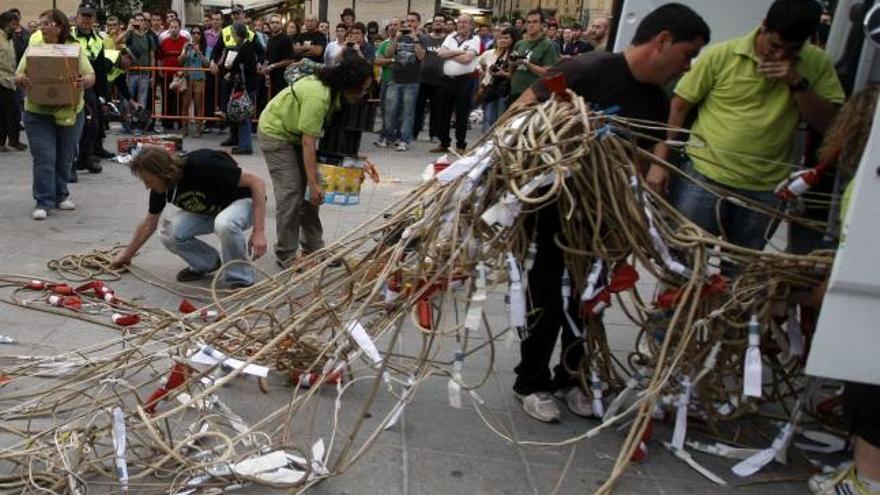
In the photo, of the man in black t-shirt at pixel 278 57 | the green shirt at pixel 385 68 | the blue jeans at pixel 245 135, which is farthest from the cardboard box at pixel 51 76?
the green shirt at pixel 385 68

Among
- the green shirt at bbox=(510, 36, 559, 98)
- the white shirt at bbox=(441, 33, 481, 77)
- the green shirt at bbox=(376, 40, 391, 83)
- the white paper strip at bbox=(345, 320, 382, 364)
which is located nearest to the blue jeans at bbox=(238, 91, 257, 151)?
the green shirt at bbox=(376, 40, 391, 83)

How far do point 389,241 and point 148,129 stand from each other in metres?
10.7

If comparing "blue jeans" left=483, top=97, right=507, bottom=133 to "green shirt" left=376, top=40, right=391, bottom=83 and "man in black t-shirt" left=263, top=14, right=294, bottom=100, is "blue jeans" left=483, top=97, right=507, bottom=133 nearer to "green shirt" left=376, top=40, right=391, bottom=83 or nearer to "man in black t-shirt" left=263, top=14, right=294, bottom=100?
"green shirt" left=376, top=40, right=391, bottom=83

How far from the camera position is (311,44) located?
13102 millimetres

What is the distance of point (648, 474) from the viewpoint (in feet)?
11.0

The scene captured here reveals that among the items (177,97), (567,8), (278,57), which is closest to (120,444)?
(278,57)

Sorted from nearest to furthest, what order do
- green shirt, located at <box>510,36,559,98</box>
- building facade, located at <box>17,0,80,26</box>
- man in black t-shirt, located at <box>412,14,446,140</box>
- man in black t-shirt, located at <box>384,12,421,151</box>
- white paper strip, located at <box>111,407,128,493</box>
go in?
white paper strip, located at <box>111,407,128,493</box>, green shirt, located at <box>510,36,559,98</box>, man in black t-shirt, located at <box>412,14,446,140</box>, man in black t-shirt, located at <box>384,12,421,151</box>, building facade, located at <box>17,0,80,26</box>

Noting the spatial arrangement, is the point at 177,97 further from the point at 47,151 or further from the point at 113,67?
the point at 47,151

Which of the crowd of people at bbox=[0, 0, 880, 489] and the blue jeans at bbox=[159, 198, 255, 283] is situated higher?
the crowd of people at bbox=[0, 0, 880, 489]

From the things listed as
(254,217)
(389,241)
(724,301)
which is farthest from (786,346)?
(254,217)

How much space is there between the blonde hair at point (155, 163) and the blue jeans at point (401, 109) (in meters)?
7.44

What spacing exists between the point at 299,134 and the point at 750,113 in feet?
9.36

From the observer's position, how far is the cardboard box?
22.2 feet

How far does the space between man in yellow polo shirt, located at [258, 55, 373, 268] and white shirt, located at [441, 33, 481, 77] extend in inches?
255
